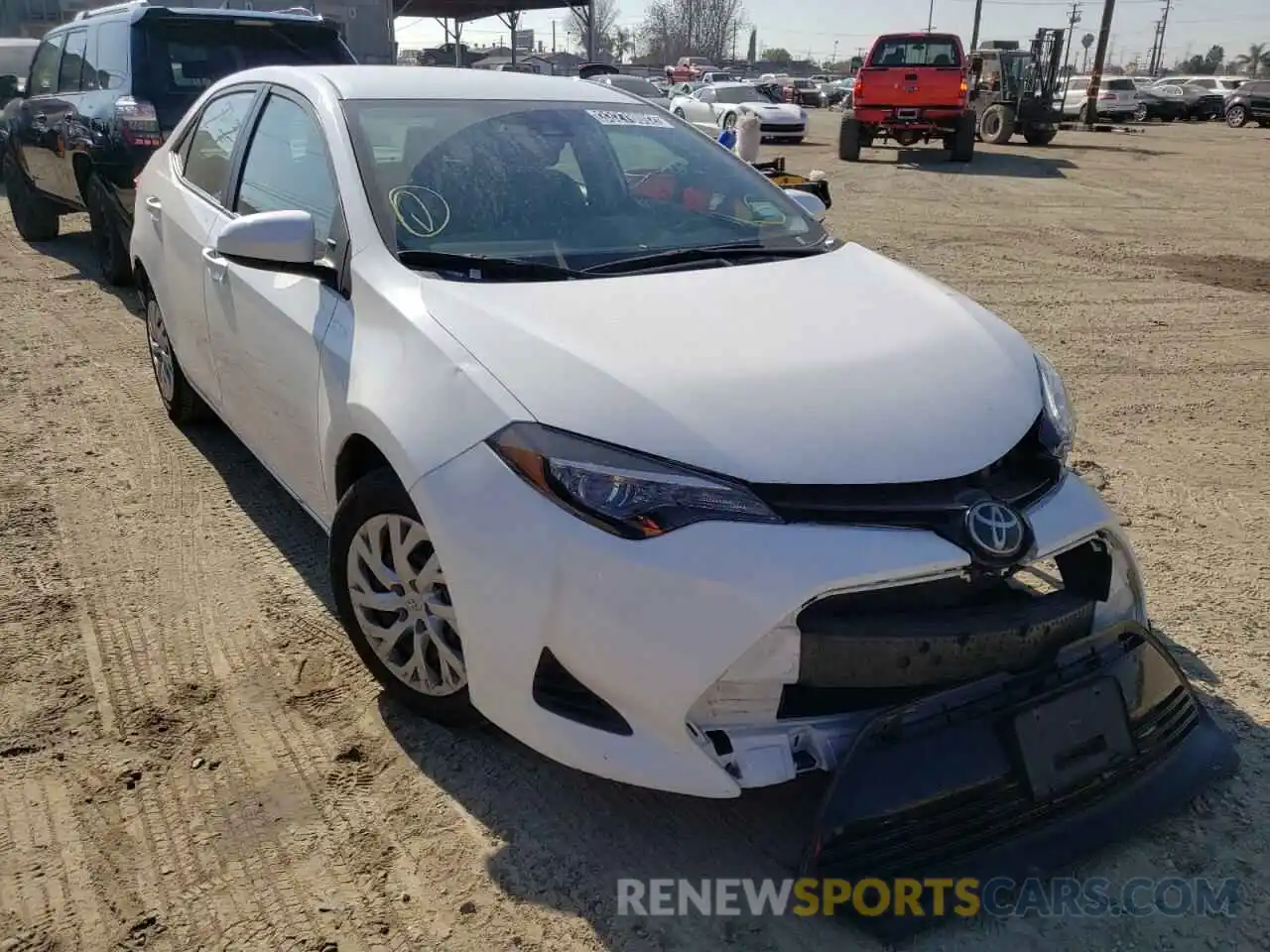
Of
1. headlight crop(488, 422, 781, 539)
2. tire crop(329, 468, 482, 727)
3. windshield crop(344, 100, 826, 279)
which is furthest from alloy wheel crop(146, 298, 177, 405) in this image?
headlight crop(488, 422, 781, 539)

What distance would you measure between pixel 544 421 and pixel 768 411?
1.58 feet

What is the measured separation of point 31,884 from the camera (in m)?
2.27

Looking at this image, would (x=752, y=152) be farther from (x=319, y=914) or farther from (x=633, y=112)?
(x=319, y=914)

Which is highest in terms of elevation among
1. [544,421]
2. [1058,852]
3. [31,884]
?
[544,421]

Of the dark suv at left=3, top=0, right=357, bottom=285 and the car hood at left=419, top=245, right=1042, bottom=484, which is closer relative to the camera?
the car hood at left=419, top=245, right=1042, bottom=484

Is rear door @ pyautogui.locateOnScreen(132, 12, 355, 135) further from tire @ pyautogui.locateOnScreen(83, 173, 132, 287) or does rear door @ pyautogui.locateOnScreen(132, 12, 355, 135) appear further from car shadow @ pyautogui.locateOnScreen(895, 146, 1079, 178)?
car shadow @ pyautogui.locateOnScreen(895, 146, 1079, 178)

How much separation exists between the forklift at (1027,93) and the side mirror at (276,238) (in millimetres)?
22070

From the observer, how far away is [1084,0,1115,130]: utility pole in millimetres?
28734

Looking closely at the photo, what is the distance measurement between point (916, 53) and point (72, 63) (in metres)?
14.8

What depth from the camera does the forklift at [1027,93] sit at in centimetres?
2247

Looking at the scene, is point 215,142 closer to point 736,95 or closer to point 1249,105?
point 736,95

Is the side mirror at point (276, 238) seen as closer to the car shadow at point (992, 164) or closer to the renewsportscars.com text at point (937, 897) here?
the renewsportscars.com text at point (937, 897)

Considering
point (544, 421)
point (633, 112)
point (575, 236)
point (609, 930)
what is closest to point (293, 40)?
point (633, 112)

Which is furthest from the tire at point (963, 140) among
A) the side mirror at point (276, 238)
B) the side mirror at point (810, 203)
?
the side mirror at point (276, 238)
